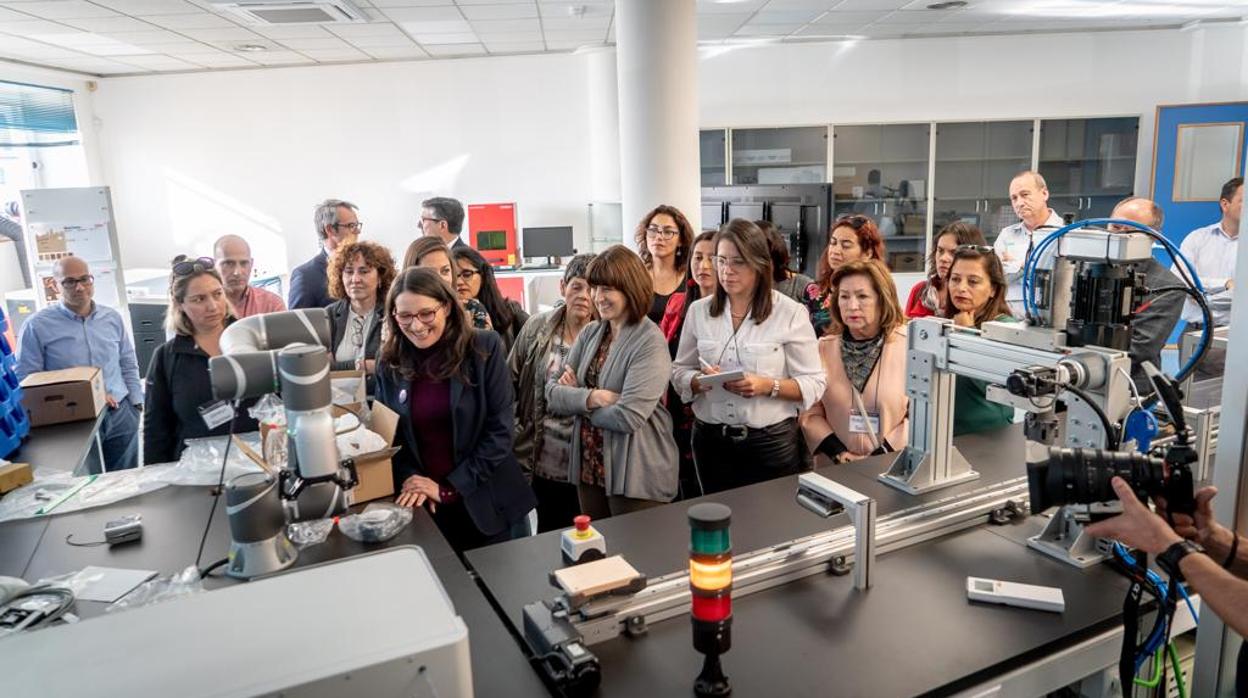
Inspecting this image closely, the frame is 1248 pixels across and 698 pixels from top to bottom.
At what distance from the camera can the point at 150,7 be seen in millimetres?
4539

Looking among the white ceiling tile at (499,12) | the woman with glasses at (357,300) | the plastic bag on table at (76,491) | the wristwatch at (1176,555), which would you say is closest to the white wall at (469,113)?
the white ceiling tile at (499,12)

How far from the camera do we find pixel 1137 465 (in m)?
1.23

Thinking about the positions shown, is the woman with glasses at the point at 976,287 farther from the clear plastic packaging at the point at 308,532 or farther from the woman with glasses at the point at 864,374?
the clear plastic packaging at the point at 308,532

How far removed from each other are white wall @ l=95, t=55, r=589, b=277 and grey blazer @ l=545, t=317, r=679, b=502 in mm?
4919

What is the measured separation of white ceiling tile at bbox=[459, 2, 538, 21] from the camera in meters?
5.07

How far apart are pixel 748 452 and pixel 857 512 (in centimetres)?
101

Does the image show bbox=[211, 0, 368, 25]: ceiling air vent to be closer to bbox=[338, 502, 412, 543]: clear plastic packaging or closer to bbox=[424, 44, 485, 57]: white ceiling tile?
bbox=[424, 44, 485, 57]: white ceiling tile

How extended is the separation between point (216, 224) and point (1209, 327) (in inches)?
299

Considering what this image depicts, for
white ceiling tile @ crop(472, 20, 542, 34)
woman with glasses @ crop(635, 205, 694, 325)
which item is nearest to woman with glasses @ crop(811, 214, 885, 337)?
woman with glasses @ crop(635, 205, 694, 325)

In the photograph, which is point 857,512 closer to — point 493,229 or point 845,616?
point 845,616

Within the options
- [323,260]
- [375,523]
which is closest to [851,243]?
[375,523]

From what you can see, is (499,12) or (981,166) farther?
(981,166)

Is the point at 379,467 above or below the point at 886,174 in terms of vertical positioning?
below

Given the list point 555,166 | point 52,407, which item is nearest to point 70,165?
point 555,166
